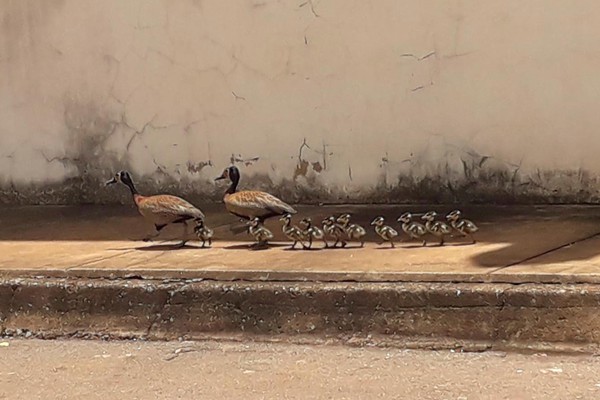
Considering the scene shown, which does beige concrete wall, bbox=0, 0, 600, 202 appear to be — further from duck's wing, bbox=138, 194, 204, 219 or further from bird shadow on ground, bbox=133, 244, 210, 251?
duck's wing, bbox=138, 194, 204, 219

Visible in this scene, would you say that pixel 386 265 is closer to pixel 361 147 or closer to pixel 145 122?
pixel 361 147

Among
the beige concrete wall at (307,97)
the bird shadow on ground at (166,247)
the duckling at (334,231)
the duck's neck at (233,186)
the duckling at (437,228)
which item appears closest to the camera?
the duckling at (437,228)

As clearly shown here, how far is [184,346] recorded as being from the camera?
11.9ft

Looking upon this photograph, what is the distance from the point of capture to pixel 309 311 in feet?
11.7

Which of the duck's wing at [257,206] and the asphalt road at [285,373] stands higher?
the duck's wing at [257,206]

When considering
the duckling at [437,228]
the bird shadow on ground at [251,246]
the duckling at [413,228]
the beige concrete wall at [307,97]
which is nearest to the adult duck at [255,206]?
the bird shadow on ground at [251,246]

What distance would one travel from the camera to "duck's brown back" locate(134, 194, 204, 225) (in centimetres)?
417

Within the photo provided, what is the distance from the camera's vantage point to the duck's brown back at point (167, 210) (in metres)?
4.17

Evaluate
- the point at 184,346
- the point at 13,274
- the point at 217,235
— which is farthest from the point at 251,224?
the point at 13,274

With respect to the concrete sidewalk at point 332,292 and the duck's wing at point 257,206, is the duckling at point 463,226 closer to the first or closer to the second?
the concrete sidewalk at point 332,292

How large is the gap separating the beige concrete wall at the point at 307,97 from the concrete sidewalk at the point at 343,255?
1.08 ft

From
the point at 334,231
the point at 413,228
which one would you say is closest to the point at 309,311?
the point at 334,231

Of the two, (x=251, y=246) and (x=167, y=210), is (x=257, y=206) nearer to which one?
(x=251, y=246)

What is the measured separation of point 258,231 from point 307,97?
1599 mm
